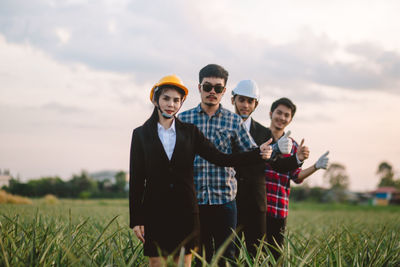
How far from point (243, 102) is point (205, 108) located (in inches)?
25.8

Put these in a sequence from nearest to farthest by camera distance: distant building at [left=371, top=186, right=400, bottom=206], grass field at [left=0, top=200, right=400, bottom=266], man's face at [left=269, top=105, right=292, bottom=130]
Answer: grass field at [left=0, top=200, right=400, bottom=266], man's face at [left=269, top=105, right=292, bottom=130], distant building at [left=371, top=186, right=400, bottom=206]

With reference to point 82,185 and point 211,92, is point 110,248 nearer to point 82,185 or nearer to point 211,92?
point 211,92

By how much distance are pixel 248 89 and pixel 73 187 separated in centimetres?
4918

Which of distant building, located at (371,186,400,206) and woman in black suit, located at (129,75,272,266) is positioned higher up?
woman in black suit, located at (129,75,272,266)

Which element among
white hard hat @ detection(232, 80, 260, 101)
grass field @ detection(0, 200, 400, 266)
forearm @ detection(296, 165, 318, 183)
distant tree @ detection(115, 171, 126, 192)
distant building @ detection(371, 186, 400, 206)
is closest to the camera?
grass field @ detection(0, 200, 400, 266)

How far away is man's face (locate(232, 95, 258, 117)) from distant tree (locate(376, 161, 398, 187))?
8719cm

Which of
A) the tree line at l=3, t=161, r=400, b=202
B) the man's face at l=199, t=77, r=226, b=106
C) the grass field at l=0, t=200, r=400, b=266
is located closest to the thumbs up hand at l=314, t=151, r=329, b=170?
the grass field at l=0, t=200, r=400, b=266

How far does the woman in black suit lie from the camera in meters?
2.70

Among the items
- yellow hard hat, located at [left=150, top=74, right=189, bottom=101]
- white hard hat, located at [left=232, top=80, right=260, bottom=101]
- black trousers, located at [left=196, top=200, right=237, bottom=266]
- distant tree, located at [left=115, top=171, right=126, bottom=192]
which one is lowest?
distant tree, located at [left=115, top=171, right=126, bottom=192]

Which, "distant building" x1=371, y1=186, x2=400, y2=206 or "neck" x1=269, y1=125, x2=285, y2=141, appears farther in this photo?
"distant building" x1=371, y1=186, x2=400, y2=206

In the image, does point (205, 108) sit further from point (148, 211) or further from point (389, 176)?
point (389, 176)

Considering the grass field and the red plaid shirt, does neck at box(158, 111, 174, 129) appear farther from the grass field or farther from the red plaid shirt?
the red plaid shirt

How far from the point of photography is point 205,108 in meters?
3.74

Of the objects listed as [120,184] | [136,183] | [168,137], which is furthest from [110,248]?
[120,184]
